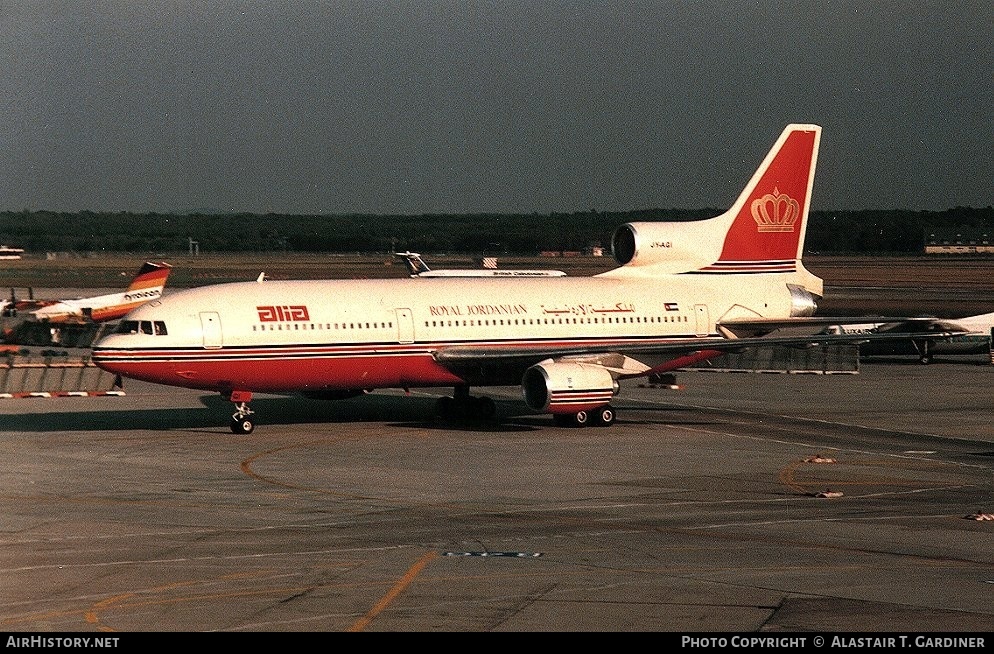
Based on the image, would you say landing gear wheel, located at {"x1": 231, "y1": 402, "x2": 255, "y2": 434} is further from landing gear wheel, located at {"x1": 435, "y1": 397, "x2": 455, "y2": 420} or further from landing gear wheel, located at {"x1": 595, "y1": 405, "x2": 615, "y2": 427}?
landing gear wheel, located at {"x1": 595, "y1": 405, "x2": 615, "y2": 427}

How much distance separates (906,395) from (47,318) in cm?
5513

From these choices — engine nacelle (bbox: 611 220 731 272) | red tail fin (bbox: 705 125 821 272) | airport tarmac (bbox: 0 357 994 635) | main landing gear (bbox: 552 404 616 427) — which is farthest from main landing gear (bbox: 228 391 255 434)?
red tail fin (bbox: 705 125 821 272)

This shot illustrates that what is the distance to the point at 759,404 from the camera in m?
53.4

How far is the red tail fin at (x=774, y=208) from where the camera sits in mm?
52594

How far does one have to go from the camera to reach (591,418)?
46.4m

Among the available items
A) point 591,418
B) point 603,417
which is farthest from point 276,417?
point 603,417

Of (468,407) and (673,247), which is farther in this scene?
(673,247)

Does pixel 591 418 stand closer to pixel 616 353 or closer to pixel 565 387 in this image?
pixel 565 387

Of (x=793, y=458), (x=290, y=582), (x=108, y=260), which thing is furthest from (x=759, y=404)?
(x=108, y=260)

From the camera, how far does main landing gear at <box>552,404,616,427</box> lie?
151 feet

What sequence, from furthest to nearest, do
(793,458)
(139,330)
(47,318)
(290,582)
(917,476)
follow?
1. (47,318)
2. (139,330)
3. (793,458)
4. (917,476)
5. (290,582)

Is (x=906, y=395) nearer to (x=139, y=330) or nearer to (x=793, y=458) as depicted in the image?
(x=793, y=458)
